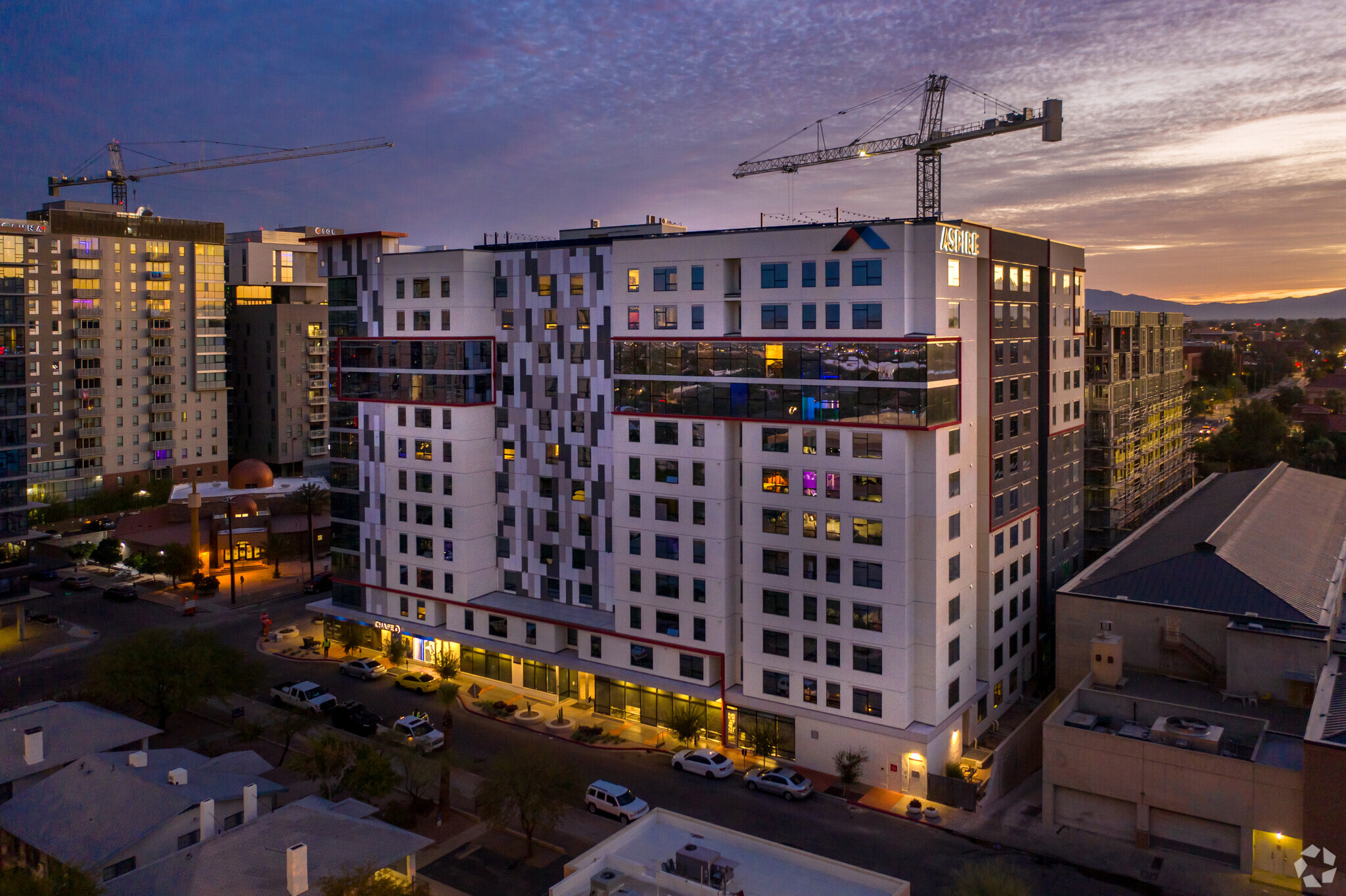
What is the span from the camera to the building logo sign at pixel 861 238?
146 ft

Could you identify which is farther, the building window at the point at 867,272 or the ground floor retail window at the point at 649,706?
the ground floor retail window at the point at 649,706

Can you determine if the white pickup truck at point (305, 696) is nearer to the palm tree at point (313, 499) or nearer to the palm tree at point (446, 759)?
the palm tree at point (446, 759)

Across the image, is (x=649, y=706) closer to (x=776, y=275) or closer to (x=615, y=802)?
(x=615, y=802)

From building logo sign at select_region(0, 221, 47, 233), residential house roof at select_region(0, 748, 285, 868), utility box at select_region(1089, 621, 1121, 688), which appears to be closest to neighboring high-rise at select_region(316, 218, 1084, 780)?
utility box at select_region(1089, 621, 1121, 688)

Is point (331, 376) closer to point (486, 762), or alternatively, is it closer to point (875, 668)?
point (486, 762)

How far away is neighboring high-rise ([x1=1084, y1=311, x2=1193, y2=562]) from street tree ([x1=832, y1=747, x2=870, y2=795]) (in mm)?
32496

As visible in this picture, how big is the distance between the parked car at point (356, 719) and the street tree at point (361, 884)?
2118 cm

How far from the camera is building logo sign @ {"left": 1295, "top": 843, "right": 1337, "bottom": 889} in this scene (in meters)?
34.2

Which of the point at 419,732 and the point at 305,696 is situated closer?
the point at 419,732

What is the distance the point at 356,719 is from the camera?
2034 inches

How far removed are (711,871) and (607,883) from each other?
3099 millimetres

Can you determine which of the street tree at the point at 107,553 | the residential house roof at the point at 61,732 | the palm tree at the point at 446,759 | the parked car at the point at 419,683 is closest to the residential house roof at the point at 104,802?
the residential house roof at the point at 61,732

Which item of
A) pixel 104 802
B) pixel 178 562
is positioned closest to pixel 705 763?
pixel 104 802

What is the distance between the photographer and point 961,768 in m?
46.0
